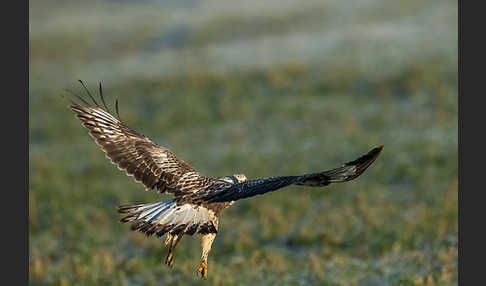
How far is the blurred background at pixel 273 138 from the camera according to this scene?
14.2 m

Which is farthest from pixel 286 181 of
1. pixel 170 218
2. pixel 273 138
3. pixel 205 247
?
pixel 273 138

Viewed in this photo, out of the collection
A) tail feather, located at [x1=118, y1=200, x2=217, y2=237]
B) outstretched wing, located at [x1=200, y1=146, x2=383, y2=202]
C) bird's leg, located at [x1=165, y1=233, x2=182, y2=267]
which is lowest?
bird's leg, located at [x1=165, y1=233, x2=182, y2=267]

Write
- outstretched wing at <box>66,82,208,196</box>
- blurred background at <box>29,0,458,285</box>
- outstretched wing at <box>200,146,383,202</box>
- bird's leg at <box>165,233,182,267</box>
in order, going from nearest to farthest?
outstretched wing at <box>200,146,383,202</box>
bird's leg at <box>165,233,182,267</box>
outstretched wing at <box>66,82,208,196</box>
blurred background at <box>29,0,458,285</box>

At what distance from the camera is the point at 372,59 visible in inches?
1316

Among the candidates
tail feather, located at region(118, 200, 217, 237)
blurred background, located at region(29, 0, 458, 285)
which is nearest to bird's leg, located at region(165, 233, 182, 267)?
tail feather, located at region(118, 200, 217, 237)

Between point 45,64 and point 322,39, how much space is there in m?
24.2

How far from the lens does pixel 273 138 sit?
24797 mm

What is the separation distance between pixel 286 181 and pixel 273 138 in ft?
66.2

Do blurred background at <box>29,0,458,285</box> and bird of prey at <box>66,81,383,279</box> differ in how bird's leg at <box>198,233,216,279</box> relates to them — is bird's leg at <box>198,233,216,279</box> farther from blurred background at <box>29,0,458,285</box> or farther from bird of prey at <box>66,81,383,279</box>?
blurred background at <box>29,0,458,285</box>

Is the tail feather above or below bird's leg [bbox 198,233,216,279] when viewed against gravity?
above

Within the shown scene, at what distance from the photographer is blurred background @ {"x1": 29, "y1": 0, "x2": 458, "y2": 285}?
46.5ft

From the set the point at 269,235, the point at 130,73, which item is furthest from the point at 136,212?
the point at 130,73

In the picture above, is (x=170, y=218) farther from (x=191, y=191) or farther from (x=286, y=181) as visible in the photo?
(x=286, y=181)

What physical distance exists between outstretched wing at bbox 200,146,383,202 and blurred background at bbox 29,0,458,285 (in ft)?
22.7
